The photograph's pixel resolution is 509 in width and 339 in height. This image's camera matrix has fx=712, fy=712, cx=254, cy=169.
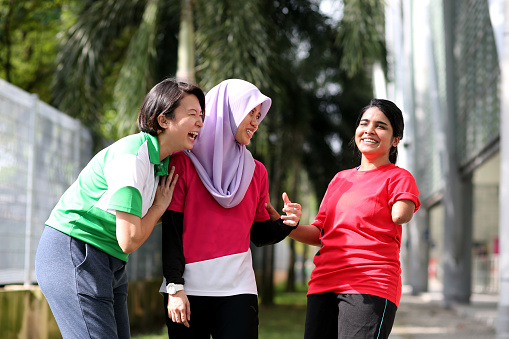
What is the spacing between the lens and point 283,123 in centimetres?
1370

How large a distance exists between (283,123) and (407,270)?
1747 centimetres

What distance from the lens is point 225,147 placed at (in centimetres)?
299

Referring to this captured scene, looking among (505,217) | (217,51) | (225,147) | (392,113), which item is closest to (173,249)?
(225,147)

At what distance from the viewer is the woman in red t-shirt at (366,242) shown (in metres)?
3.08

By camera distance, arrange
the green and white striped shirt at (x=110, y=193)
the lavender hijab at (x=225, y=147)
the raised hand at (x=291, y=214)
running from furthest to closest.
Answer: the raised hand at (x=291, y=214) < the lavender hijab at (x=225, y=147) < the green and white striped shirt at (x=110, y=193)

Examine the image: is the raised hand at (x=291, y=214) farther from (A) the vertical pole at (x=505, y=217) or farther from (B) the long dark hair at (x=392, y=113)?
(A) the vertical pole at (x=505, y=217)

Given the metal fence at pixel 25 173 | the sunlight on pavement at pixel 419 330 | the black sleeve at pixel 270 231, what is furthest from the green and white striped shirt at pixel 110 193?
the sunlight on pavement at pixel 419 330

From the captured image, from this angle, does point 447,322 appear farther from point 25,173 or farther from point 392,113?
point 392,113

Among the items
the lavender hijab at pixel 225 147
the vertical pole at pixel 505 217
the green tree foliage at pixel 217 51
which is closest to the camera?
the lavender hijab at pixel 225 147

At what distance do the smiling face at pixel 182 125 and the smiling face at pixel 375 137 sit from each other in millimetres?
842

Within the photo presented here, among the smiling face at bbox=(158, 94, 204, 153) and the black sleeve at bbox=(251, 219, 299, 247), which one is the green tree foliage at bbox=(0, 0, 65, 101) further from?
the smiling face at bbox=(158, 94, 204, 153)

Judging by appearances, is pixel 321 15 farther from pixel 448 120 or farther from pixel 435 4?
pixel 435 4

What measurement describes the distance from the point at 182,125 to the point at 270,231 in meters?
0.69

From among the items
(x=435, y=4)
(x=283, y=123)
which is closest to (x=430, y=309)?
(x=283, y=123)
